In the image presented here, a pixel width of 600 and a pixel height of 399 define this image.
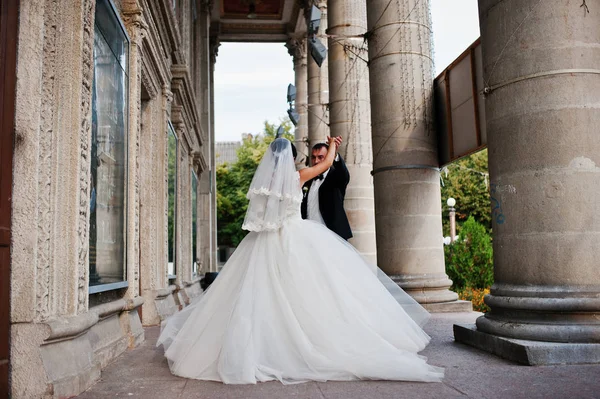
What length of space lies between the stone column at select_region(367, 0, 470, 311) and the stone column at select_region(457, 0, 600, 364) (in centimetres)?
352

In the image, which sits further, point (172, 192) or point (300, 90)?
point (300, 90)

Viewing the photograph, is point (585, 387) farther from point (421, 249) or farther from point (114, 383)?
point (421, 249)

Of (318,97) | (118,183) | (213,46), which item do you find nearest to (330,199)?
(118,183)

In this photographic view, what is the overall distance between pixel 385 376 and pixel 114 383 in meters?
1.95

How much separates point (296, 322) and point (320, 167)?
161 cm

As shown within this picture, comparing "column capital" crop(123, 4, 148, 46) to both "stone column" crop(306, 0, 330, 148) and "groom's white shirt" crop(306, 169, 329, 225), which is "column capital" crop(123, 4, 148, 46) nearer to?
"groom's white shirt" crop(306, 169, 329, 225)

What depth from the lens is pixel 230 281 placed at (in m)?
4.76

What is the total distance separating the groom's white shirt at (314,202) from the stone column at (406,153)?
2.55 m

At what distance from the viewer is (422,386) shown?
357cm

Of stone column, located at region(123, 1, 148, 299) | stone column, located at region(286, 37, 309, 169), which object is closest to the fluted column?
stone column, located at region(123, 1, 148, 299)

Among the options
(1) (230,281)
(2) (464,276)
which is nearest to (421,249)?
(1) (230,281)

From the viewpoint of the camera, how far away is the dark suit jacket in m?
5.88

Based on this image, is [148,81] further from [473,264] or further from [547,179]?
[473,264]

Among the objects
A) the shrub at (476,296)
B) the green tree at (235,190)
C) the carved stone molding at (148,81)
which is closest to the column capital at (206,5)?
the carved stone molding at (148,81)
